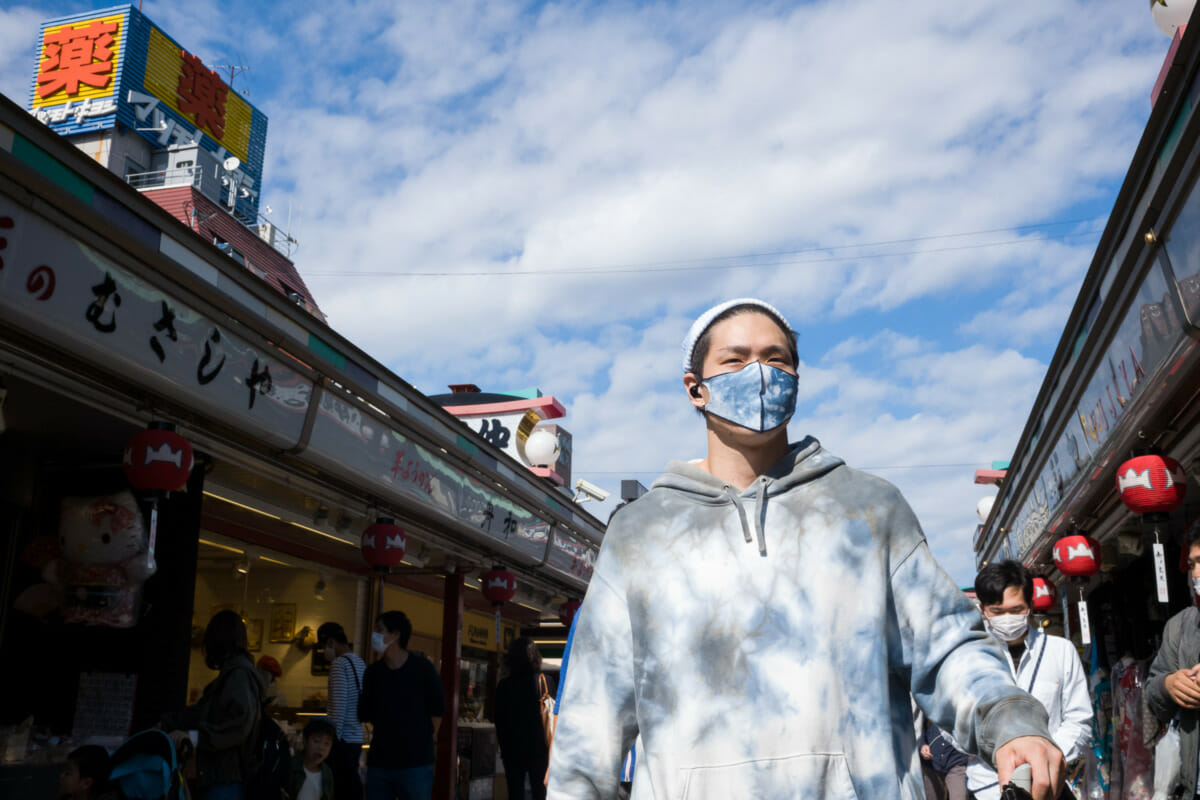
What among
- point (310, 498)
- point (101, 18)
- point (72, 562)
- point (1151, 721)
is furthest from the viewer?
point (101, 18)

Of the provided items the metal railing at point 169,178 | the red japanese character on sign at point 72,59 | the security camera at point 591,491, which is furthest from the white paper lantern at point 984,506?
the red japanese character on sign at point 72,59

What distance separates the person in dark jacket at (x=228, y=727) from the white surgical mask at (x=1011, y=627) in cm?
415

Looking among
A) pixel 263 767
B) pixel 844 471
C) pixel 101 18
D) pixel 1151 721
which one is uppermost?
pixel 101 18

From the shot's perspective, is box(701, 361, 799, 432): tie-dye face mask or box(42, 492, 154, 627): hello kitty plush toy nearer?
box(701, 361, 799, 432): tie-dye face mask

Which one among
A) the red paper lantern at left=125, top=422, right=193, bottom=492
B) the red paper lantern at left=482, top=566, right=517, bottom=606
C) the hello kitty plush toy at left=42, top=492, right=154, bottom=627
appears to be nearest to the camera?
the red paper lantern at left=125, top=422, right=193, bottom=492

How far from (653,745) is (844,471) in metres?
0.66

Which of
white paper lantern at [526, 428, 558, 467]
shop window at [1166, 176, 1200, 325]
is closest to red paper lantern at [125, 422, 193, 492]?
shop window at [1166, 176, 1200, 325]

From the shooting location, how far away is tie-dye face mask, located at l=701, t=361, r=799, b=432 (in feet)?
6.59

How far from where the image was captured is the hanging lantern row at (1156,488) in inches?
274

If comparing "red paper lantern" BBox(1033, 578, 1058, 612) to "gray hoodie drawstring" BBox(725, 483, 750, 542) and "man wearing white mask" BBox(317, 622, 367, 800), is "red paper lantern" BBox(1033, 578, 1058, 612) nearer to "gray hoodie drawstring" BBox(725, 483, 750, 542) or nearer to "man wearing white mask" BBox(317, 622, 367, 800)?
"man wearing white mask" BBox(317, 622, 367, 800)

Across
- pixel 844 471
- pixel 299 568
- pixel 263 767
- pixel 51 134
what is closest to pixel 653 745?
pixel 844 471

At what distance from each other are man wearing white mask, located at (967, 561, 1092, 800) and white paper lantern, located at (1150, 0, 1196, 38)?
388cm

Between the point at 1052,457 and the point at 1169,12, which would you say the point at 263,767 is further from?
the point at 1052,457

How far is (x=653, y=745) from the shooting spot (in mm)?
1845
